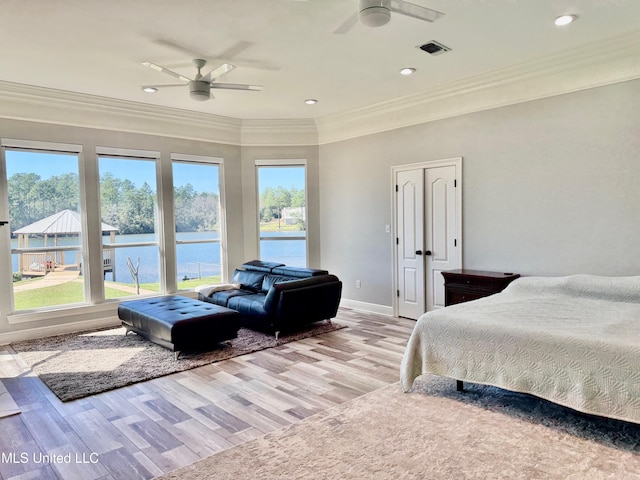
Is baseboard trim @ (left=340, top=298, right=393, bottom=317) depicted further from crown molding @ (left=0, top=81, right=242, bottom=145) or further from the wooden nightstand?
crown molding @ (left=0, top=81, right=242, bottom=145)

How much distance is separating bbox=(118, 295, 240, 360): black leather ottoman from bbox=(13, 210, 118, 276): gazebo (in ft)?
4.33

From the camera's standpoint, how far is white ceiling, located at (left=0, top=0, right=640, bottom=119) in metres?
3.24

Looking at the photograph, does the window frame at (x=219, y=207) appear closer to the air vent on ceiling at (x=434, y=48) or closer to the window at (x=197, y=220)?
the window at (x=197, y=220)

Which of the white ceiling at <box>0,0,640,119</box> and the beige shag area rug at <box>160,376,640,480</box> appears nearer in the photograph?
the beige shag area rug at <box>160,376,640,480</box>

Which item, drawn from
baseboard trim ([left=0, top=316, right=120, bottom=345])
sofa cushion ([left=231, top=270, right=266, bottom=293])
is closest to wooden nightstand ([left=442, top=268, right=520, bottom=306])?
sofa cushion ([left=231, top=270, right=266, bottom=293])

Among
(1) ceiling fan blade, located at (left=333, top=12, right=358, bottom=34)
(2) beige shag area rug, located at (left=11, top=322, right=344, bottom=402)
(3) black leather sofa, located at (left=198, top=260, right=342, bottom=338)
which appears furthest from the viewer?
(3) black leather sofa, located at (left=198, top=260, right=342, bottom=338)

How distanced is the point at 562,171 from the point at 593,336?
2420mm

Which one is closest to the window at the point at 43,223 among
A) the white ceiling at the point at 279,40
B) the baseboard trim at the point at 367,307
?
the white ceiling at the point at 279,40

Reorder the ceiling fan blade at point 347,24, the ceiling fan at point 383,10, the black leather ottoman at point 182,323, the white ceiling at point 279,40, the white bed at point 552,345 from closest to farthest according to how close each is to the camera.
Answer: the white bed at point 552,345
the ceiling fan at point 383,10
the white ceiling at point 279,40
the ceiling fan blade at point 347,24
the black leather ottoman at point 182,323

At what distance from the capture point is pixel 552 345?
2645mm

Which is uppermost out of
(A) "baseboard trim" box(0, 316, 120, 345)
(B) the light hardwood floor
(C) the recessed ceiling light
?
(C) the recessed ceiling light

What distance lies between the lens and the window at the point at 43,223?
5.17m

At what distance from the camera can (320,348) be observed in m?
4.62

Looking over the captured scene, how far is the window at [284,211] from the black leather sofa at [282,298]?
119cm
